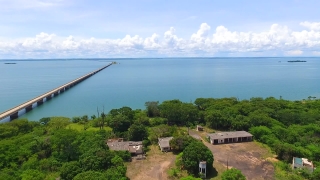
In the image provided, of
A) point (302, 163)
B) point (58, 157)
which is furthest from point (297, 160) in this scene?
point (58, 157)

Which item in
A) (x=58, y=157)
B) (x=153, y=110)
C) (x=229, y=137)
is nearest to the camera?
(x=58, y=157)

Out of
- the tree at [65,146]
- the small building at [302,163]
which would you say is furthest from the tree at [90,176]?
the small building at [302,163]

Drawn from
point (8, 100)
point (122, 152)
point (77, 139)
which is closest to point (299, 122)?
point (122, 152)

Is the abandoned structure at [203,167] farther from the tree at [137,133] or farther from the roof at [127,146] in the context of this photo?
the tree at [137,133]

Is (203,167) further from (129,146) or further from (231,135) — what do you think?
(231,135)

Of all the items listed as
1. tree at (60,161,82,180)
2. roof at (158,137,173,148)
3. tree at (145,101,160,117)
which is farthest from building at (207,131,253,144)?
tree at (60,161,82,180)

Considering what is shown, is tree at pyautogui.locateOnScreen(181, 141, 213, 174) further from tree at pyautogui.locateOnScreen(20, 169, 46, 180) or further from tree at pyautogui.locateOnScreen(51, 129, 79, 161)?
tree at pyautogui.locateOnScreen(20, 169, 46, 180)
